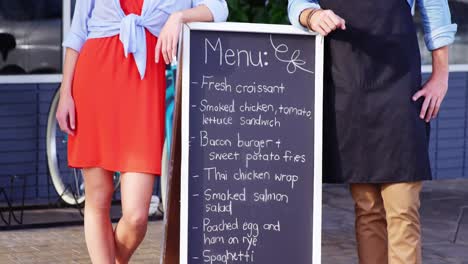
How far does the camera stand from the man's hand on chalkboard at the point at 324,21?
466 centimetres

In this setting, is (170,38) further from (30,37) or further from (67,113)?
(30,37)

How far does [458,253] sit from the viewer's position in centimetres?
716

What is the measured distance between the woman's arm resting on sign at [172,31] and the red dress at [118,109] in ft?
0.55

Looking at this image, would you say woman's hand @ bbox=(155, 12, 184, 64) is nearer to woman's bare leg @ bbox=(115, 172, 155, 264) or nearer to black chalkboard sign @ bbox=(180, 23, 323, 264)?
black chalkboard sign @ bbox=(180, 23, 323, 264)

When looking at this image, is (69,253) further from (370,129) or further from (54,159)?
(370,129)

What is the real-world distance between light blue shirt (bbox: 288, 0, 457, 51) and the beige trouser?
0.58 meters

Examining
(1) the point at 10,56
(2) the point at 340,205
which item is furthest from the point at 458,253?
(1) the point at 10,56

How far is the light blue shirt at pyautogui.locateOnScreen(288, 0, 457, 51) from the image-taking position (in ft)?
16.0

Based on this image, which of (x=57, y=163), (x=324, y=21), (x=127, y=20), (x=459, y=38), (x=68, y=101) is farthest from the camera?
(x=459, y=38)

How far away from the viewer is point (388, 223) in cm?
485

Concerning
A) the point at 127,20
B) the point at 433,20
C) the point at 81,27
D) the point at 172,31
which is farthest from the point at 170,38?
the point at 433,20

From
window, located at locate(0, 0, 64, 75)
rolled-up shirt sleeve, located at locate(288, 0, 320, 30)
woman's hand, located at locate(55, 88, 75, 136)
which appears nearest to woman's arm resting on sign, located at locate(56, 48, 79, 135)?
woman's hand, located at locate(55, 88, 75, 136)

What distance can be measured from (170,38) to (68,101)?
0.58 metres

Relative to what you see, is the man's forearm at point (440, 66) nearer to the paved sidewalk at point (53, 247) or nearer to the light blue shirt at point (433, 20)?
the light blue shirt at point (433, 20)
